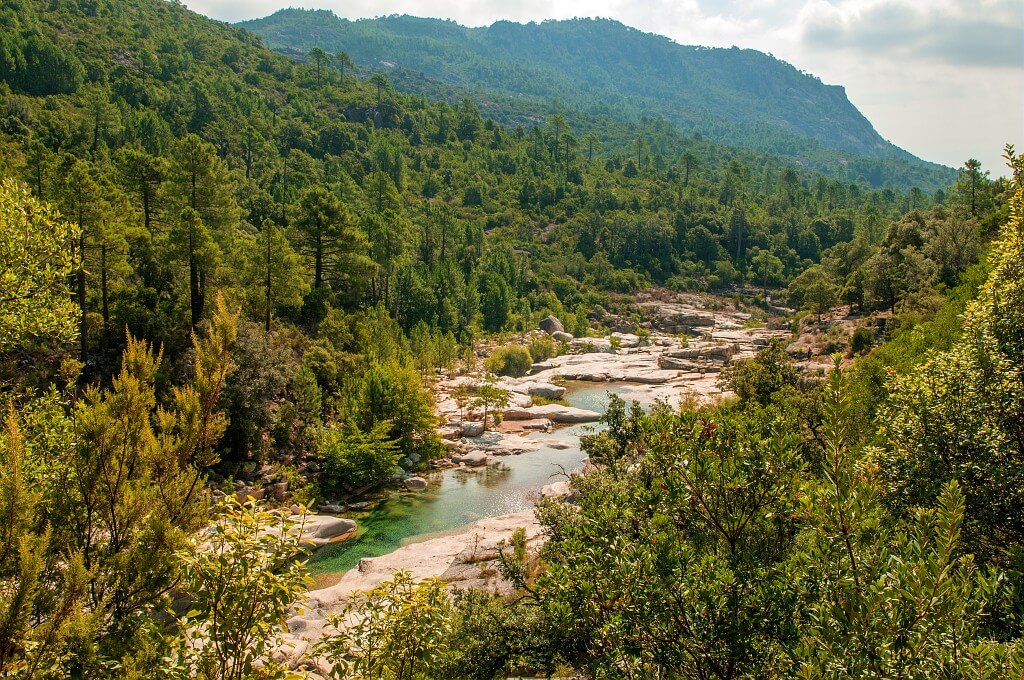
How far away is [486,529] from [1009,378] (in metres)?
20.0

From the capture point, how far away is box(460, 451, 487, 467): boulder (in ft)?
115

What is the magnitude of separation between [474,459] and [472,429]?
4475mm

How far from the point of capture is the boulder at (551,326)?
7850 cm

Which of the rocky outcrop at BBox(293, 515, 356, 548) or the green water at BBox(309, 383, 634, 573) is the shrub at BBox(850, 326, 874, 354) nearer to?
the green water at BBox(309, 383, 634, 573)

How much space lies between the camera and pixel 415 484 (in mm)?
31109

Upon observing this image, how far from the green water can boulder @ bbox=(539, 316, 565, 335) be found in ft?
129

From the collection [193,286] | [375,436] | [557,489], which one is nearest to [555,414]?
[557,489]

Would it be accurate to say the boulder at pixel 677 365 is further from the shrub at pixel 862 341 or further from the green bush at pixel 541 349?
the shrub at pixel 862 341

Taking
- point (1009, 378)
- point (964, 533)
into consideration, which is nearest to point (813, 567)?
point (964, 533)

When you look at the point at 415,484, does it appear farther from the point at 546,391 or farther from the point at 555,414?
the point at 546,391

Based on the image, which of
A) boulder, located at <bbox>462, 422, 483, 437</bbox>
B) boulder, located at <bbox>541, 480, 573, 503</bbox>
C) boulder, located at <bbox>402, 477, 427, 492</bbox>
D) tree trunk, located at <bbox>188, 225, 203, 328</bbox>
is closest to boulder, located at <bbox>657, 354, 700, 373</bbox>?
boulder, located at <bbox>462, 422, 483, 437</bbox>

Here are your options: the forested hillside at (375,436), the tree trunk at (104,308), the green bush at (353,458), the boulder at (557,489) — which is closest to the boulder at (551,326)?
the forested hillside at (375,436)

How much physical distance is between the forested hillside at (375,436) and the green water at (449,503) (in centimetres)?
251

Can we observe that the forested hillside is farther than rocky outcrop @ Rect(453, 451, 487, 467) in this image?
No
